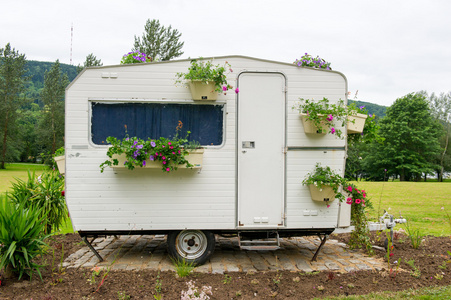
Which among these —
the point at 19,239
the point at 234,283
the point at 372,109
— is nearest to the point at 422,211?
the point at 372,109

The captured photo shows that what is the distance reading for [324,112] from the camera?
16.0 feet

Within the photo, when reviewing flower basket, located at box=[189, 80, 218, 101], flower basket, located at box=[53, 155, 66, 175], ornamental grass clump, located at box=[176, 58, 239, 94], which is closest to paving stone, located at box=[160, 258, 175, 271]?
flower basket, located at box=[53, 155, 66, 175]

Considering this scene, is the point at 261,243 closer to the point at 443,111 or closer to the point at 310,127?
the point at 310,127

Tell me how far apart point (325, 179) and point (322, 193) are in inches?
8.2

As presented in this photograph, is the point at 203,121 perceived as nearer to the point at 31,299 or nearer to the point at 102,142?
the point at 102,142

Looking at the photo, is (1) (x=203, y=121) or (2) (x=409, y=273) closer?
(2) (x=409, y=273)

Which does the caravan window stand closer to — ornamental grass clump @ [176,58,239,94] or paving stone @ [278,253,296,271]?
ornamental grass clump @ [176,58,239,94]

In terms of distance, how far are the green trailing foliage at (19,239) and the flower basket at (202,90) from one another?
2.52 m

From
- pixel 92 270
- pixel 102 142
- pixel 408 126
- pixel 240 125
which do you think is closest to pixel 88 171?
pixel 102 142

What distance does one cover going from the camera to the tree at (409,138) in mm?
36375

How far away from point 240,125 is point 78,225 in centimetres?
257

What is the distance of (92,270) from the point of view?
15.3 feet

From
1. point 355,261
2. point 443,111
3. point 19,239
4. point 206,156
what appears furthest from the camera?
point 443,111

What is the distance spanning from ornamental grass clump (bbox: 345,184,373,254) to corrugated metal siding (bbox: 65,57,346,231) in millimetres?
621
